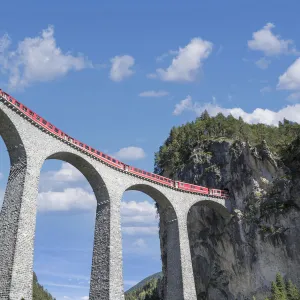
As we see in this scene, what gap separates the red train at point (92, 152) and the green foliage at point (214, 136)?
1018cm

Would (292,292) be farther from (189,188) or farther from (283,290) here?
(189,188)

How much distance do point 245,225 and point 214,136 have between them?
16.1 m

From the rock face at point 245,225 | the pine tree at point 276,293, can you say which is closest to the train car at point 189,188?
the rock face at point 245,225

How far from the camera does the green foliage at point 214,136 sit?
2147 inches

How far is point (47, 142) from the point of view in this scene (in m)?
32.4

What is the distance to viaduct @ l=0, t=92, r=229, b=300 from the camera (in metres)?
26.3

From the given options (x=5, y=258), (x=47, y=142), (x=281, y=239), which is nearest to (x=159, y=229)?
(x=281, y=239)

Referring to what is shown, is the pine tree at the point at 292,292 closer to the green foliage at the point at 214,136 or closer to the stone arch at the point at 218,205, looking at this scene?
the stone arch at the point at 218,205

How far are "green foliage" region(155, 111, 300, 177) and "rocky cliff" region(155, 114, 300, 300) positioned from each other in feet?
9.86

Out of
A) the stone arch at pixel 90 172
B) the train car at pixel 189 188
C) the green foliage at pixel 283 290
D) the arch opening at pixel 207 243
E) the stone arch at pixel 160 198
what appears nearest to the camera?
the stone arch at pixel 90 172

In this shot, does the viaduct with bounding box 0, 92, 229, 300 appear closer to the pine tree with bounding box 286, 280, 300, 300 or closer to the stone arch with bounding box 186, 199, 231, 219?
the stone arch with bounding box 186, 199, 231, 219

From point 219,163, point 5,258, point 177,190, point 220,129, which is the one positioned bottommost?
→ point 5,258

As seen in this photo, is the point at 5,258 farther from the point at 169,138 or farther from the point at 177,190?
the point at 169,138

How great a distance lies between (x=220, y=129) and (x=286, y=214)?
2038 centimetres
